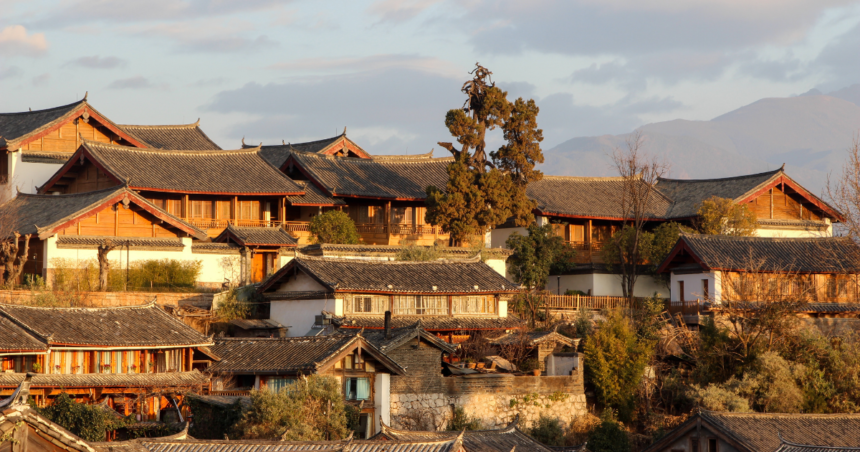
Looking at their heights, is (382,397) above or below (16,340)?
below

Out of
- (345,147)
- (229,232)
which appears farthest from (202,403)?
(345,147)

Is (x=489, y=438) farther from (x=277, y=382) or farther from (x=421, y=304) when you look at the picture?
(x=421, y=304)

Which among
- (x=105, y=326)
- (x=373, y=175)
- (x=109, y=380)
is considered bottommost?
(x=109, y=380)

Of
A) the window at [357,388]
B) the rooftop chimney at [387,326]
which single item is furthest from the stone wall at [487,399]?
the rooftop chimney at [387,326]

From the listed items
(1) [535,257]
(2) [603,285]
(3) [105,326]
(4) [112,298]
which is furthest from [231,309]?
(2) [603,285]

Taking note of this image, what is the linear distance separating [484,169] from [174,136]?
18856mm

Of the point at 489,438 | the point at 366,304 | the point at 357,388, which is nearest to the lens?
the point at 489,438

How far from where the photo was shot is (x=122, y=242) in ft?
140

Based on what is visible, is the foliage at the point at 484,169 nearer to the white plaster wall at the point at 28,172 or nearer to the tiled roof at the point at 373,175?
the tiled roof at the point at 373,175

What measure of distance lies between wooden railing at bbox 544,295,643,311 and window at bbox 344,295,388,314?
8596 mm

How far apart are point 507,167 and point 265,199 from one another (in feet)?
38.3

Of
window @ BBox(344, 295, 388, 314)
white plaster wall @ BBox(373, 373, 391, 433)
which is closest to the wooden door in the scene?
window @ BBox(344, 295, 388, 314)

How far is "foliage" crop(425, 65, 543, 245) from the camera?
159 feet

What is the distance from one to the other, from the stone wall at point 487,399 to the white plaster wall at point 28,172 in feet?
83.2
